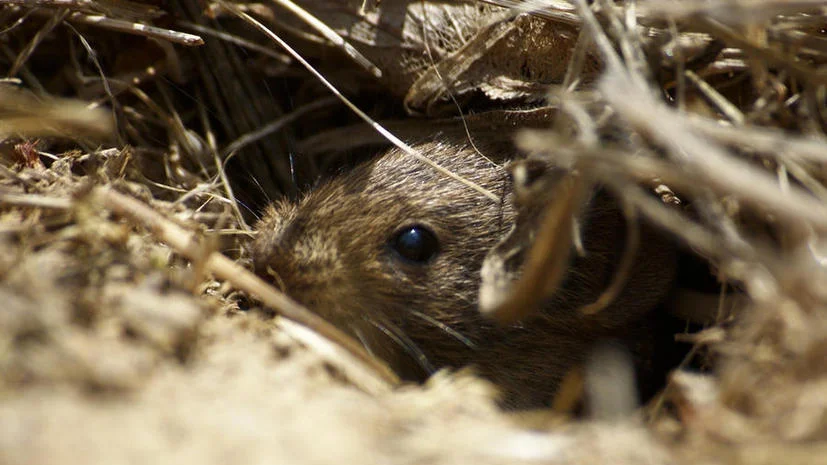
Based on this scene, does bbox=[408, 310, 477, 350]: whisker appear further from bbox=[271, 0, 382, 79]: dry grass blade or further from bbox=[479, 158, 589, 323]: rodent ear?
bbox=[271, 0, 382, 79]: dry grass blade

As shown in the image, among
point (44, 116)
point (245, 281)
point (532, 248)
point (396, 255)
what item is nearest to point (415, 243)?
point (396, 255)

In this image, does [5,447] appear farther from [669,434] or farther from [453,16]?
[453,16]

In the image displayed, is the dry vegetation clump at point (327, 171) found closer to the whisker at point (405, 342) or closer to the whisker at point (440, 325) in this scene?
the whisker at point (405, 342)

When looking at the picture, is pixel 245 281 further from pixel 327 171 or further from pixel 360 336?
pixel 327 171

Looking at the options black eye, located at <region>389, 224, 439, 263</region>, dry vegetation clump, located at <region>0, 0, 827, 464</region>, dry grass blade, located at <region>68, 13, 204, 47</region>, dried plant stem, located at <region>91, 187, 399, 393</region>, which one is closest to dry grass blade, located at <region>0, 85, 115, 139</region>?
dry vegetation clump, located at <region>0, 0, 827, 464</region>

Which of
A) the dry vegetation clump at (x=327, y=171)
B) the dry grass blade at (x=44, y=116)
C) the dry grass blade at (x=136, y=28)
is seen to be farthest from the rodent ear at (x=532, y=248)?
the dry grass blade at (x=136, y=28)

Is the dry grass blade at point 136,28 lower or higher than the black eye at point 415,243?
higher

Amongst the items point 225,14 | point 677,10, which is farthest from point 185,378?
point 225,14
